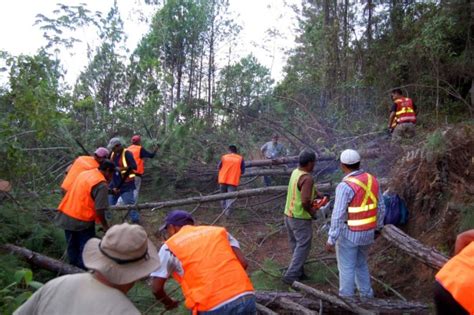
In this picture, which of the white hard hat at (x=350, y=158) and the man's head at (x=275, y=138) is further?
the man's head at (x=275, y=138)

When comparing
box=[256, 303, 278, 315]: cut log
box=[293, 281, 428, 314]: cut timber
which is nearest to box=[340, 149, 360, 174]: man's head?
box=[293, 281, 428, 314]: cut timber

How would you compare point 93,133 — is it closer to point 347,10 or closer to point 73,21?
point 73,21

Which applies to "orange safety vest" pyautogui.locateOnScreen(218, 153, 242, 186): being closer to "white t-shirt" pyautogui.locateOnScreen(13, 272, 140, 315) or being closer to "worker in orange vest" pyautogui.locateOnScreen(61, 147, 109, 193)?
"worker in orange vest" pyautogui.locateOnScreen(61, 147, 109, 193)

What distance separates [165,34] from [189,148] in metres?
16.4

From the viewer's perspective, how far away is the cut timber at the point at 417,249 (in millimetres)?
4508

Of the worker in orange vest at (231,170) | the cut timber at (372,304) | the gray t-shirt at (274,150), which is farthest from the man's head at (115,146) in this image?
the cut timber at (372,304)

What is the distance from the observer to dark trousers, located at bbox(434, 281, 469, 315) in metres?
2.25

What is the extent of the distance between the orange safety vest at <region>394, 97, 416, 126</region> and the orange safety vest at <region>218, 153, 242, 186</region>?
3.26 metres

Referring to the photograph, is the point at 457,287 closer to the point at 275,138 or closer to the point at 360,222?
the point at 360,222

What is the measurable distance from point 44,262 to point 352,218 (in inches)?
141

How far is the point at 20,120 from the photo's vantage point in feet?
21.9

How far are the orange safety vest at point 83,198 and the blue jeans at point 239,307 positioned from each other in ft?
9.38

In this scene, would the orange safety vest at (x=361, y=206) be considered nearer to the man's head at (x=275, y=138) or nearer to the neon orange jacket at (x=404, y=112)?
the neon orange jacket at (x=404, y=112)

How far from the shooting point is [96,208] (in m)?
5.22
